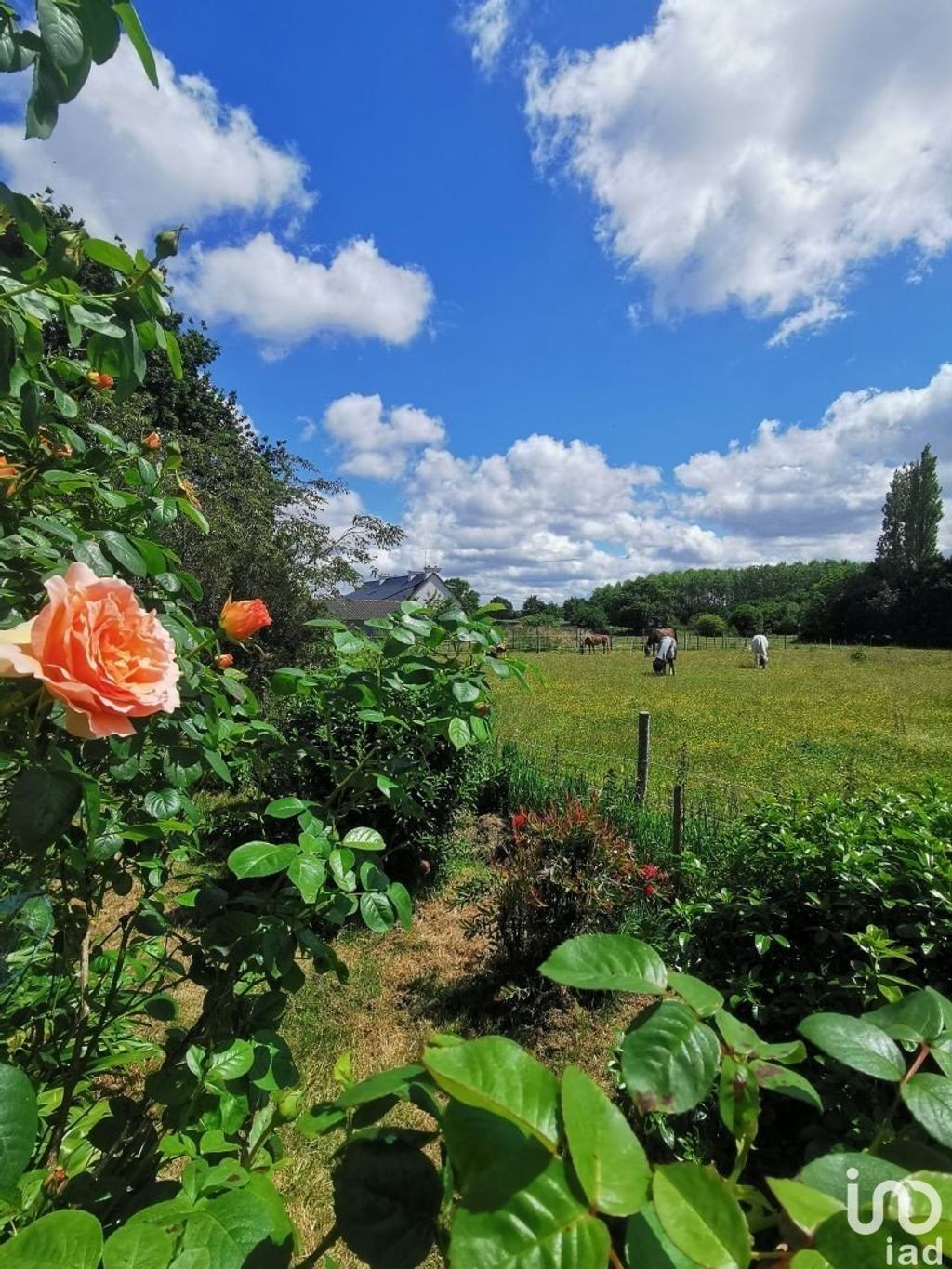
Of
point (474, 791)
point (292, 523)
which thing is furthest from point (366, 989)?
point (292, 523)

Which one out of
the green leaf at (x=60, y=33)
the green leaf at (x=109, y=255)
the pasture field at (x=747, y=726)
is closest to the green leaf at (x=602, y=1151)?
the green leaf at (x=60, y=33)

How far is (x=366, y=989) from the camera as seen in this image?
3.65 m

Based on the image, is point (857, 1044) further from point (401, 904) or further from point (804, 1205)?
point (401, 904)

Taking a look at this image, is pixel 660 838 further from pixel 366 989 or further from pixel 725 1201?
pixel 725 1201

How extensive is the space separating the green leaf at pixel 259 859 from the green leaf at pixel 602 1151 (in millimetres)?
699

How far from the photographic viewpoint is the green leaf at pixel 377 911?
1086mm

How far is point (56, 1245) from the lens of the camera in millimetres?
414

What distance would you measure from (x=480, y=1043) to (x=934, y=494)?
210 ft

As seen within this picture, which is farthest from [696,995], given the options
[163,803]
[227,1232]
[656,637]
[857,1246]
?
[656,637]

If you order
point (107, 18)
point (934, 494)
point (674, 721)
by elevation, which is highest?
point (934, 494)

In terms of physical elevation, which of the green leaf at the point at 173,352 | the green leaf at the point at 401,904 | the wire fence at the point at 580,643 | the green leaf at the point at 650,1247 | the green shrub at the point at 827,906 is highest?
the green leaf at the point at 173,352

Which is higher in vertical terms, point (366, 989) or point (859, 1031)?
point (859, 1031)

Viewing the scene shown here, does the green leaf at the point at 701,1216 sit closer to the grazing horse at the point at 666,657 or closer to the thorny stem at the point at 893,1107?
the thorny stem at the point at 893,1107

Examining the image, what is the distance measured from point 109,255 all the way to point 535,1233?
1.19 m
